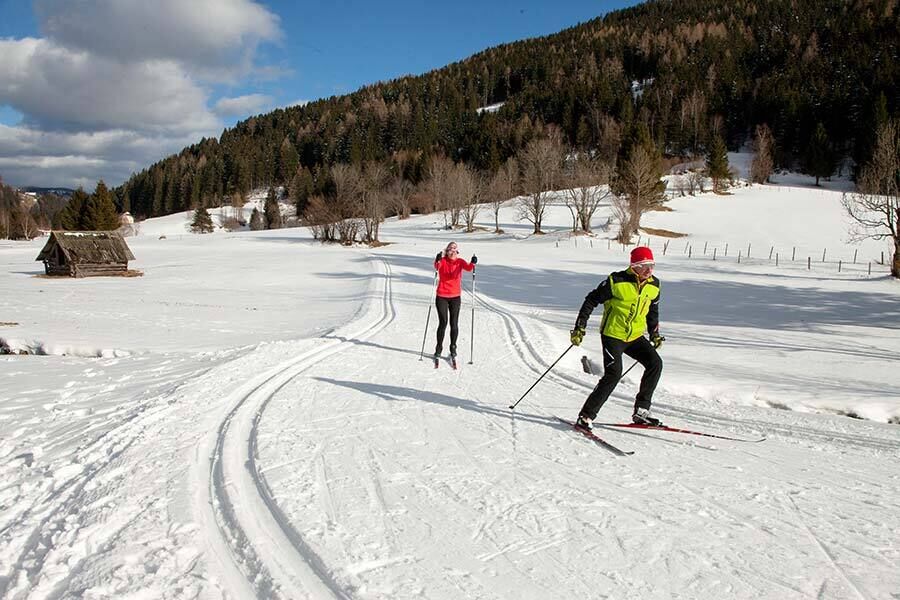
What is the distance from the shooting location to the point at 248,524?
3.45m

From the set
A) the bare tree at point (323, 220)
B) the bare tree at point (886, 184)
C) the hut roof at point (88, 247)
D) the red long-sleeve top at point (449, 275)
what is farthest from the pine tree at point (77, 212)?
the bare tree at point (886, 184)

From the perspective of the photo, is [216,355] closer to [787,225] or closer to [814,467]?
[814,467]

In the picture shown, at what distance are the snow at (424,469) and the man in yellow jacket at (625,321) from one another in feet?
1.73

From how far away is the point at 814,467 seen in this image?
4441 millimetres

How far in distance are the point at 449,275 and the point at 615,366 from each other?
4.06 metres

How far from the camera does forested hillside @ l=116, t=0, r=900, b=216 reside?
8838cm

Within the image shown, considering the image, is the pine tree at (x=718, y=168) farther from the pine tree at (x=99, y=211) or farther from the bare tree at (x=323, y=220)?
the pine tree at (x=99, y=211)

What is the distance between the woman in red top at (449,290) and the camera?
8633mm

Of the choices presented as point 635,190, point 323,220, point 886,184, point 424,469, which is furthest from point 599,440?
point 323,220

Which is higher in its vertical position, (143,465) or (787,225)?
(787,225)

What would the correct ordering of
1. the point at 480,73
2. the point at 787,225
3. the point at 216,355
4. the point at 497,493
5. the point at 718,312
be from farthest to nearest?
the point at 480,73 → the point at 787,225 → the point at 718,312 → the point at 216,355 → the point at 497,493

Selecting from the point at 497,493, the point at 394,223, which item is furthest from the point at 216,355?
the point at 394,223

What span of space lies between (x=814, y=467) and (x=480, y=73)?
161 m

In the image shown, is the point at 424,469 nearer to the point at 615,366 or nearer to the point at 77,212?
the point at 615,366
